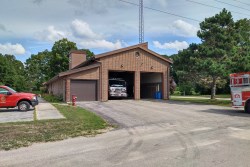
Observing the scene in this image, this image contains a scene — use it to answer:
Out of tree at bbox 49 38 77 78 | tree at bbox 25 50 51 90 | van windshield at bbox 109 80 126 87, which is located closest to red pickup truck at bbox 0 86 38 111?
van windshield at bbox 109 80 126 87

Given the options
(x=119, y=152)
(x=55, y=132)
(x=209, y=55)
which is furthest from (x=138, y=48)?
(x=119, y=152)

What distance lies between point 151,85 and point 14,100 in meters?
20.6

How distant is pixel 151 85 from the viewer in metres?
35.9

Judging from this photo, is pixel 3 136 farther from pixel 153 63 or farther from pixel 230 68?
pixel 153 63

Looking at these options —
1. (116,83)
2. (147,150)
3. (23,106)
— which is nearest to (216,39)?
(116,83)

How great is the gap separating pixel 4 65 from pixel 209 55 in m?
49.5

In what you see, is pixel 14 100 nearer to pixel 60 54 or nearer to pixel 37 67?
pixel 60 54

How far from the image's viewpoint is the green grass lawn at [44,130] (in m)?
9.28

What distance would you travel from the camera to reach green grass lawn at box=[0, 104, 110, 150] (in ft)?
30.5

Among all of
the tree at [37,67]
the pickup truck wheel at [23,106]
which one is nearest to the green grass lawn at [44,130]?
the pickup truck wheel at [23,106]

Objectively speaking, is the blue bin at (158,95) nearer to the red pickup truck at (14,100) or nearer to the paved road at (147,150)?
the red pickup truck at (14,100)

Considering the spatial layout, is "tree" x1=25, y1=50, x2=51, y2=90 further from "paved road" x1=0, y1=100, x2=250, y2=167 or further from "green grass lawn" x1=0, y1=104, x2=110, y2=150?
"paved road" x1=0, y1=100, x2=250, y2=167

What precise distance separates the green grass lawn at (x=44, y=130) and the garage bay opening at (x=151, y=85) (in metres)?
21.4

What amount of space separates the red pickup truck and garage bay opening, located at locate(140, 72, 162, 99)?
18361 millimetres
